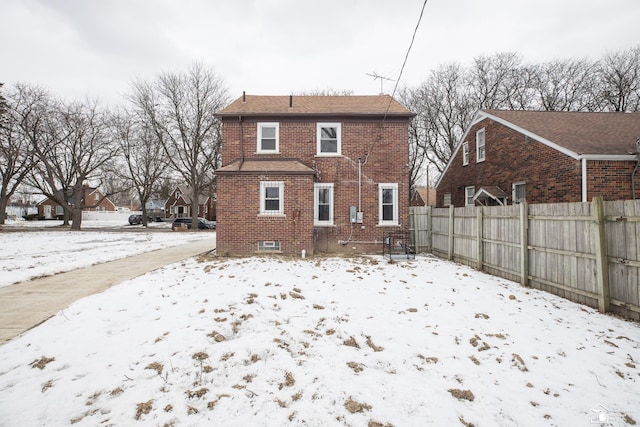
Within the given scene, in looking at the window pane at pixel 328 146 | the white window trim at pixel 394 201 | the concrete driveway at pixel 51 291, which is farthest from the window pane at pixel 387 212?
the concrete driveway at pixel 51 291

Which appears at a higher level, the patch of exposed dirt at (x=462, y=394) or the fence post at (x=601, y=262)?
the fence post at (x=601, y=262)

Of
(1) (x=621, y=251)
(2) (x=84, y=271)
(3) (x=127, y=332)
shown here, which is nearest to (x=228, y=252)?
(2) (x=84, y=271)

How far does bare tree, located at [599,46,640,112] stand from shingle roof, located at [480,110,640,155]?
14883mm

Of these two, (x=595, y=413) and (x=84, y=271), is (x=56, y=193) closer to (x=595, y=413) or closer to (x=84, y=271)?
(x=84, y=271)

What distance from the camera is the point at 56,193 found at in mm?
26812

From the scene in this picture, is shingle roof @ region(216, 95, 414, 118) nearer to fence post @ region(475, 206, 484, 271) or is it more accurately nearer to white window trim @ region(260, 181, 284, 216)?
white window trim @ region(260, 181, 284, 216)

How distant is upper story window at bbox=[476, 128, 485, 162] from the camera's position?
15.2 m

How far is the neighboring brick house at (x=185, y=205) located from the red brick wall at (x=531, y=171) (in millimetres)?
42666

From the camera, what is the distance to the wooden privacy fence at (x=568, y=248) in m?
4.80

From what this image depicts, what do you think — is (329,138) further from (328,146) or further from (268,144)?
(268,144)

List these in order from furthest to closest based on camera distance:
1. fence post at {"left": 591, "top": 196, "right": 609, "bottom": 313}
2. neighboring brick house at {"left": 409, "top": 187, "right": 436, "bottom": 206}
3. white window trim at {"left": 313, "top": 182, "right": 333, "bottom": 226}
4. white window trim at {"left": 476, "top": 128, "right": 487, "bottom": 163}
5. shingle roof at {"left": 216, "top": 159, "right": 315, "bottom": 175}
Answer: neighboring brick house at {"left": 409, "top": 187, "right": 436, "bottom": 206}
white window trim at {"left": 476, "top": 128, "right": 487, "bottom": 163}
white window trim at {"left": 313, "top": 182, "right": 333, "bottom": 226}
shingle roof at {"left": 216, "top": 159, "right": 315, "bottom": 175}
fence post at {"left": 591, "top": 196, "right": 609, "bottom": 313}

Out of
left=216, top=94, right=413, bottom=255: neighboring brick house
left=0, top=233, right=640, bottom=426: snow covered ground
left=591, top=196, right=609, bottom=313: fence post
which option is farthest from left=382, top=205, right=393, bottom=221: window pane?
left=591, top=196, right=609, bottom=313: fence post

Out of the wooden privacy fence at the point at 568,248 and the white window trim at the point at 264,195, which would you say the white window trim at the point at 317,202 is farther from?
the wooden privacy fence at the point at 568,248

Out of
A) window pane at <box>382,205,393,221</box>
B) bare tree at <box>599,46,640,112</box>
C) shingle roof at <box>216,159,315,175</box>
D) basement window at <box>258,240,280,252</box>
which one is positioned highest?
bare tree at <box>599,46,640,112</box>
